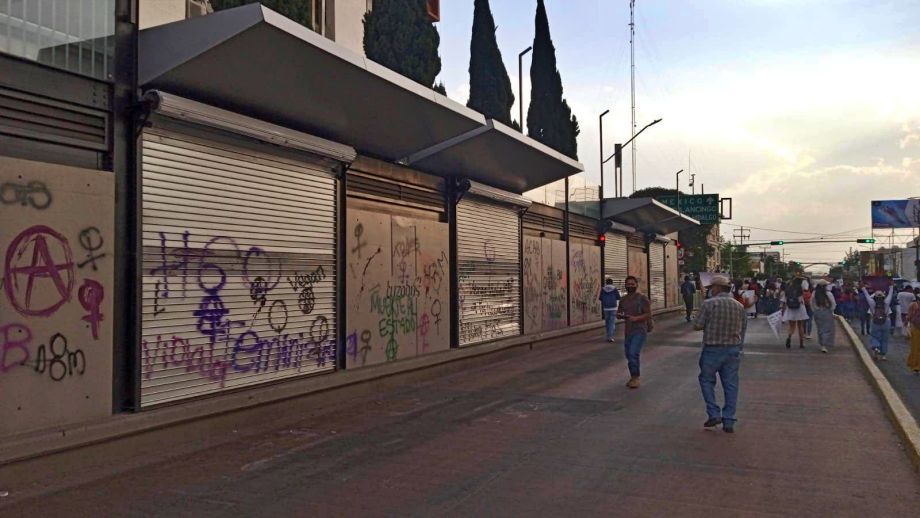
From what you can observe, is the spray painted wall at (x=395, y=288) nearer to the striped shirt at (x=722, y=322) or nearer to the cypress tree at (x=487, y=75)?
the striped shirt at (x=722, y=322)

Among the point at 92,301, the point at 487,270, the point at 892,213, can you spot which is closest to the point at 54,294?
the point at 92,301

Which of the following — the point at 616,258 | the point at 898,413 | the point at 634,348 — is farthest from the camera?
the point at 616,258

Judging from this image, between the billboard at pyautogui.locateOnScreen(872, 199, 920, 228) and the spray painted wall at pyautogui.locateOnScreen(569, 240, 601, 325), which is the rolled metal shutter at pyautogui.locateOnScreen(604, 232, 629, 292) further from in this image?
the billboard at pyautogui.locateOnScreen(872, 199, 920, 228)

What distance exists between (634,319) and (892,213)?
58.1m

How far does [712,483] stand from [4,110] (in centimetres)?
673

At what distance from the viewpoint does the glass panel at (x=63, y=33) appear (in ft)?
21.5

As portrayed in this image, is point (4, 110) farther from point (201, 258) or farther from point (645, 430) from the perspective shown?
point (645, 430)

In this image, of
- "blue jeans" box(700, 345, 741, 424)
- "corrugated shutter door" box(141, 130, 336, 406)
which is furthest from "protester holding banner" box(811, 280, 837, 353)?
"corrugated shutter door" box(141, 130, 336, 406)

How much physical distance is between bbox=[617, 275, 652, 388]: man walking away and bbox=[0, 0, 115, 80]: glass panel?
7.31 meters

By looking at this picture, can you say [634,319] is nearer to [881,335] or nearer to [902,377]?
[902,377]

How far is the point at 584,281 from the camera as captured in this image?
2391 centimetres

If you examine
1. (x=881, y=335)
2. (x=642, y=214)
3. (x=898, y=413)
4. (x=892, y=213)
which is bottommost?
(x=898, y=413)

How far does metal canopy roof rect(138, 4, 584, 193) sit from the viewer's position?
7.68 metres

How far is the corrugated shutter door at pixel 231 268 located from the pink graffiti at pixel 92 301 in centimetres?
64
